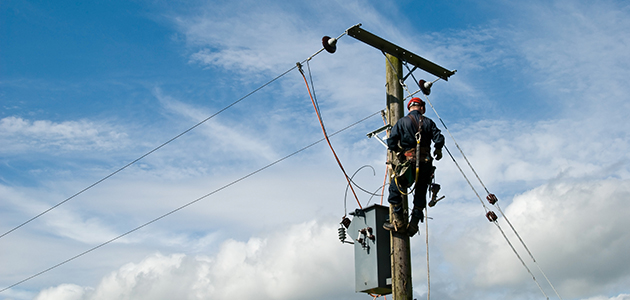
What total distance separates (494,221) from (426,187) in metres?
1.84

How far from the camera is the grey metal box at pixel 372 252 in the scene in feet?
24.9

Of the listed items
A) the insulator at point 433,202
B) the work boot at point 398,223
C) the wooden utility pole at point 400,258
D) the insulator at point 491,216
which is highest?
the insulator at point 491,216

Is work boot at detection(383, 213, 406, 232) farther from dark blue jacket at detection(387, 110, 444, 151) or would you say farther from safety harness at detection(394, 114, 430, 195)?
dark blue jacket at detection(387, 110, 444, 151)

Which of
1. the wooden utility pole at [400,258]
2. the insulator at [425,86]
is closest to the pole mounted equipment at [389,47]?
the insulator at [425,86]

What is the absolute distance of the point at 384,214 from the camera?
25.8 ft

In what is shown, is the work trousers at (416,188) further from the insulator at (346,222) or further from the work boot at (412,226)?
the insulator at (346,222)

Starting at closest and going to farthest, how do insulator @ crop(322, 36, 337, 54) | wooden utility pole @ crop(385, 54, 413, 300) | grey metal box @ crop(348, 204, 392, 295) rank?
wooden utility pole @ crop(385, 54, 413, 300)
grey metal box @ crop(348, 204, 392, 295)
insulator @ crop(322, 36, 337, 54)

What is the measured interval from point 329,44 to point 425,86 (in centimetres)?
167

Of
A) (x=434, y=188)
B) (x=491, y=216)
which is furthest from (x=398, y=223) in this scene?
(x=491, y=216)

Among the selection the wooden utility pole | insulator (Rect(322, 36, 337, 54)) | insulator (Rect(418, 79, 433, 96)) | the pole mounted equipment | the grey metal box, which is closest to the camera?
the wooden utility pole

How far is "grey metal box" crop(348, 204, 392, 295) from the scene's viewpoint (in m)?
7.60

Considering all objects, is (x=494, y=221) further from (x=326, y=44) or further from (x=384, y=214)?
(x=326, y=44)

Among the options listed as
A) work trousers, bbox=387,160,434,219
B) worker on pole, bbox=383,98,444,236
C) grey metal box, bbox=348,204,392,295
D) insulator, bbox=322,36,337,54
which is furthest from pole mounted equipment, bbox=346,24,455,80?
grey metal box, bbox=348,204,392,295

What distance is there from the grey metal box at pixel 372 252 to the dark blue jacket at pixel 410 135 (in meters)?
1.14
